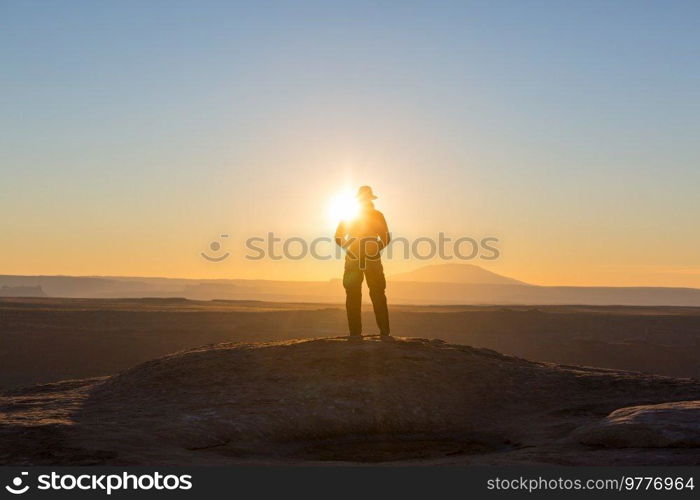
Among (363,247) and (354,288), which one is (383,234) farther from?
(354,288)

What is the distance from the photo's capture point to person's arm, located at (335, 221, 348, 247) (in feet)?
41.8

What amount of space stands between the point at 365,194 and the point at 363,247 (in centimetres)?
83

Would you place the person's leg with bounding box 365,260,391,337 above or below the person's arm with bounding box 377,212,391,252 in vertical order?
below

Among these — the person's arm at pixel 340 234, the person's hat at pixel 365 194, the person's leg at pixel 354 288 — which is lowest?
the person's leg at pixel 354 288

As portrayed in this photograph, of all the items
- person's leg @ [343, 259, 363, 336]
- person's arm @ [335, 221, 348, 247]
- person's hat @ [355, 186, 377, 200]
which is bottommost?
person's leg @ [343, 259, 363, 336]

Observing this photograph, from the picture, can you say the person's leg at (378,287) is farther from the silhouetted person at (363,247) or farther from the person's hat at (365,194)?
the person's hat at (365,194)

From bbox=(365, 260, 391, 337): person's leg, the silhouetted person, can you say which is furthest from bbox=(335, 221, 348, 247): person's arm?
bbox=(365, 260, 391, 337): person's leg

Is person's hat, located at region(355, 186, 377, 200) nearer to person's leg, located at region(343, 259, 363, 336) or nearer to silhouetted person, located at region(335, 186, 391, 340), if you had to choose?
silhouetted person, located at region(335, 186, 391, 340)

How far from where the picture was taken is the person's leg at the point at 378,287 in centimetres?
1261

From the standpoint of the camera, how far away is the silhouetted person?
41.3 feet

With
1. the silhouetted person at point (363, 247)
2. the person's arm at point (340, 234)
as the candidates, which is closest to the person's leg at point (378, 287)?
the silhouetted person at point (363, 247)

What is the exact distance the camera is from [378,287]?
12.7 metres

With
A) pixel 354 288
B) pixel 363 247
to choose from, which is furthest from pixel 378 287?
pixel 363 247

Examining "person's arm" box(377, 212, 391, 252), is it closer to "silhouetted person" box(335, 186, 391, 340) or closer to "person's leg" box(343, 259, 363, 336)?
"silhouetted person" box(335, 186, 391, 340)
